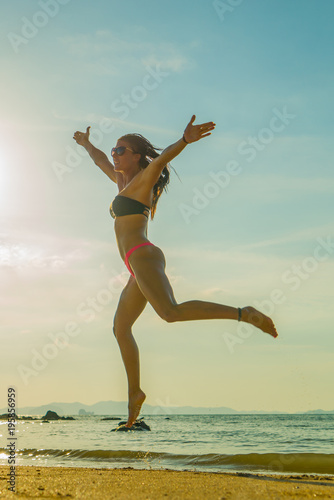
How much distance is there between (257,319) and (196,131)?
168 cm

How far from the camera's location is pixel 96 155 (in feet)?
20.8

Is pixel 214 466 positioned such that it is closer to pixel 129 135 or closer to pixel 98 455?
pixel 98 455

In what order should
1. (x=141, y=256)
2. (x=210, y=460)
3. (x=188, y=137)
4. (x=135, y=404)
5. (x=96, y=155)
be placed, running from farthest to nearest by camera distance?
1. (x=210, y=460)
2. (x=96, y=155)
3. (x=135, y=404)
4. (x=141, y=256)
5. (x=188, y=137)

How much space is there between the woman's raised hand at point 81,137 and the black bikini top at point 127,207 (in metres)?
1.89

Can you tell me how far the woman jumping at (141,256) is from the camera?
433cm

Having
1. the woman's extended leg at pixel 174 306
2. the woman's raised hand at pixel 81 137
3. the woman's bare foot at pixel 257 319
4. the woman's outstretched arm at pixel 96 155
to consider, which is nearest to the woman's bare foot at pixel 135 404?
the woman's extended leg at pixel 174 306

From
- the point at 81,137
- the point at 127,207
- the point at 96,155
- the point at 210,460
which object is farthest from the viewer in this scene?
the point at 210,460

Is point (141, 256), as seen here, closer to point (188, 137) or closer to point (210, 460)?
point (188, 137)

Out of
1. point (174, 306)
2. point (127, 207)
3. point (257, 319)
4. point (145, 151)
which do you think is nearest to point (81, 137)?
point (145, 151)

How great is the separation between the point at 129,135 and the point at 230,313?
226cm

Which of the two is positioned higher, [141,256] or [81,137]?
[81,137]

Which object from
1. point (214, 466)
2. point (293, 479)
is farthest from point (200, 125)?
point (214, 466)

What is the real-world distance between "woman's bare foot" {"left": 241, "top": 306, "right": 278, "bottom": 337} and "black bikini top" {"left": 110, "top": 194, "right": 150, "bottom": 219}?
1.39m

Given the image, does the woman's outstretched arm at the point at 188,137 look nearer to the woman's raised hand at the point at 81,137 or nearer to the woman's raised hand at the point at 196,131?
the woman's raised hand at the point at 196,131
